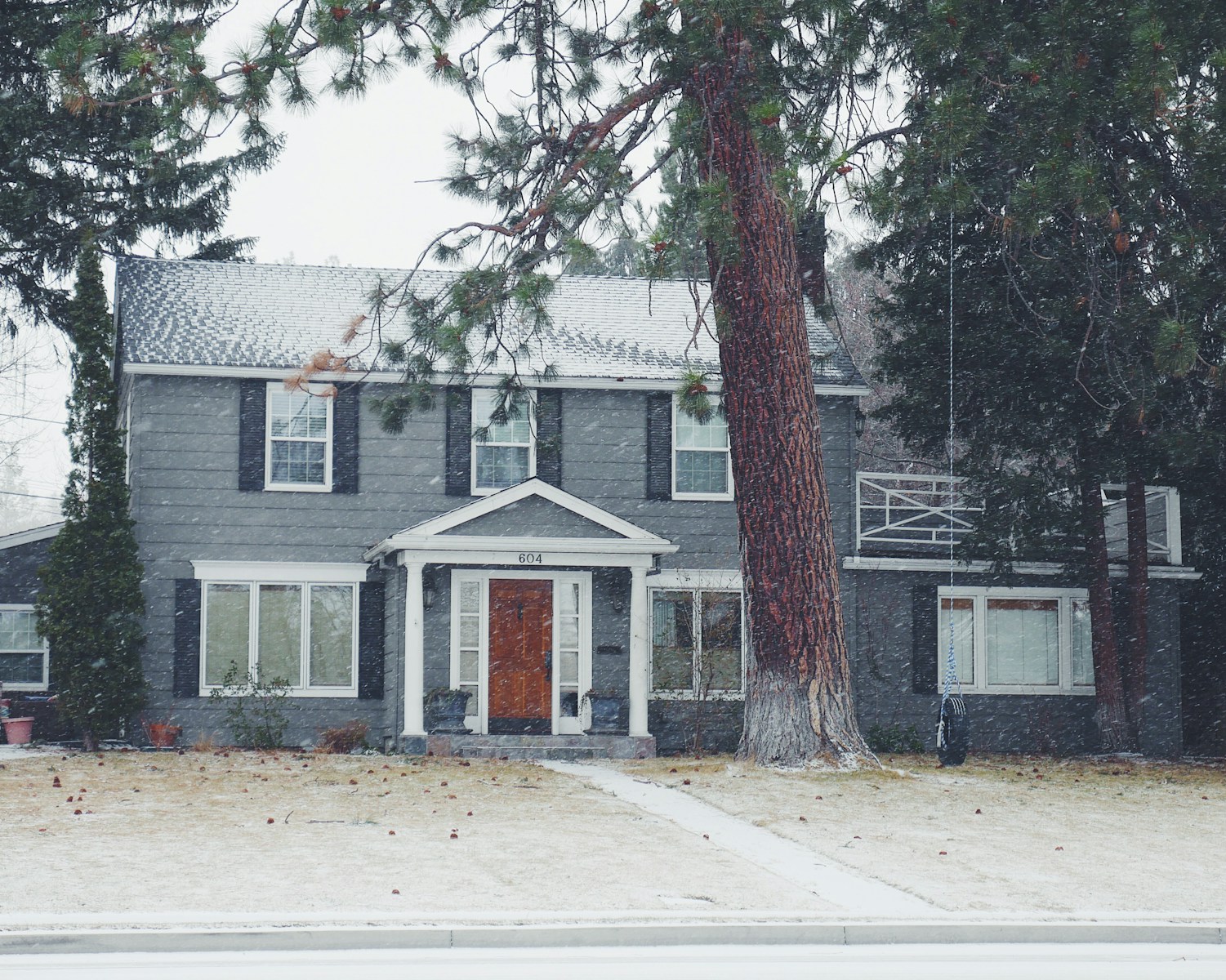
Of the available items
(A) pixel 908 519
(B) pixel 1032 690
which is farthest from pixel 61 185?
(B) pixel 1032 690

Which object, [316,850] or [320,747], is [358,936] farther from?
[320,747]

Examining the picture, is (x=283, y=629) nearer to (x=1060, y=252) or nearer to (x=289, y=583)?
(x=289, y=583)

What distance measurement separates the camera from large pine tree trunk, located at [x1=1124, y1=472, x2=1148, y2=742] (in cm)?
2172

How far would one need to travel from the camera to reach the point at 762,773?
15.6 metres

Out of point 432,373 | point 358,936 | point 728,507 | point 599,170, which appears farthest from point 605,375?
point 358,936

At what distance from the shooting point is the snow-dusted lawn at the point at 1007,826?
30.1ft

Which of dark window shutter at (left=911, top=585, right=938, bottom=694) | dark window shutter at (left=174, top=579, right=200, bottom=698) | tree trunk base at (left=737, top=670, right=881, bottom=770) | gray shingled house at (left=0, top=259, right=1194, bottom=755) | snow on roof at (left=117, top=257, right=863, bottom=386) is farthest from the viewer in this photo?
dark window shutter at (left=911, top=585, right=938, bottom=694)

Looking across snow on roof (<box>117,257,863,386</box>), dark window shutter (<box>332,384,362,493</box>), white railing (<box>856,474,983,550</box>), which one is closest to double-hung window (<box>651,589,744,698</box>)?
Answer: white railing (<box>856,474,983,550</box>)

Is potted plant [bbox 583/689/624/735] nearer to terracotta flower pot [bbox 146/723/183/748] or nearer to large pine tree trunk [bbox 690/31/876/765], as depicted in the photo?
large pine tree trunk [bbox 690/31/876/765]

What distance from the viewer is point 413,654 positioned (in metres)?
19.7

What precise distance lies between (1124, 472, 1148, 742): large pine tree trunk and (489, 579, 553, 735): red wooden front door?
8.25m

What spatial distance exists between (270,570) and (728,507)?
21.4 ft

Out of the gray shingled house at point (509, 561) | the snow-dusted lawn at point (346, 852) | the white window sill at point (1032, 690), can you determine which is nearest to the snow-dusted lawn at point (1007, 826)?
the snow-dusted lawn at point (346, 852)

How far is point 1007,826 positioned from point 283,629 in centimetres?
1187
